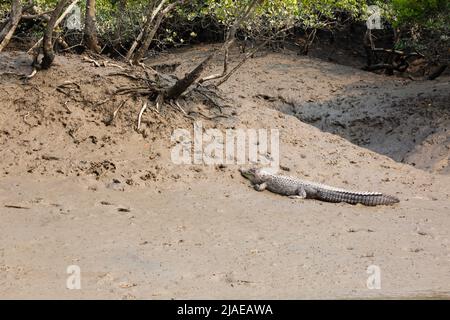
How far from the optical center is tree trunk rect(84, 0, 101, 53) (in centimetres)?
1276

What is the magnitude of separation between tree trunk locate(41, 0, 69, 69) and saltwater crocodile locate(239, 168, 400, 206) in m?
3.32

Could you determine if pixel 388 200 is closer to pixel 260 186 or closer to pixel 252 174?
pixel 260 186

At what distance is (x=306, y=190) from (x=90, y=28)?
15.5 feet

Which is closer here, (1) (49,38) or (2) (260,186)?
(2) (260,186)

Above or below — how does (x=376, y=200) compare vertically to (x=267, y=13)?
below

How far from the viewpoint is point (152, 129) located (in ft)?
37.6

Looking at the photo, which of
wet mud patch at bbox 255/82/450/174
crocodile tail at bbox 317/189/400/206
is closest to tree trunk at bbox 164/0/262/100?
crocodile tail at bbox 317/189/400/206

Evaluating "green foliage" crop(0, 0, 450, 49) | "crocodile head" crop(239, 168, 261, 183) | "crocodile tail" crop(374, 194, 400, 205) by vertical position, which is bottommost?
"crocodile tail" crop(374, 194, 400, 205)

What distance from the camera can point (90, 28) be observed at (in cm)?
1289

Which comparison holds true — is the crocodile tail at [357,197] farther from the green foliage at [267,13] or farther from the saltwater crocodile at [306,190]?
the green foliage at [267,13]

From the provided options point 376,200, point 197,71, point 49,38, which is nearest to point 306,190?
point 376,200

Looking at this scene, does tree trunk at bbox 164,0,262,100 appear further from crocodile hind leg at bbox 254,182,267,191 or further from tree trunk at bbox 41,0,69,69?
crocodile hind leg at bbox 254,182,267,191

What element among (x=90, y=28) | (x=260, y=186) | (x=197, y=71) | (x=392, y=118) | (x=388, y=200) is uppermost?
(x=90, y=28)

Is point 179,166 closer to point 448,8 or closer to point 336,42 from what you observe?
point 448,8
